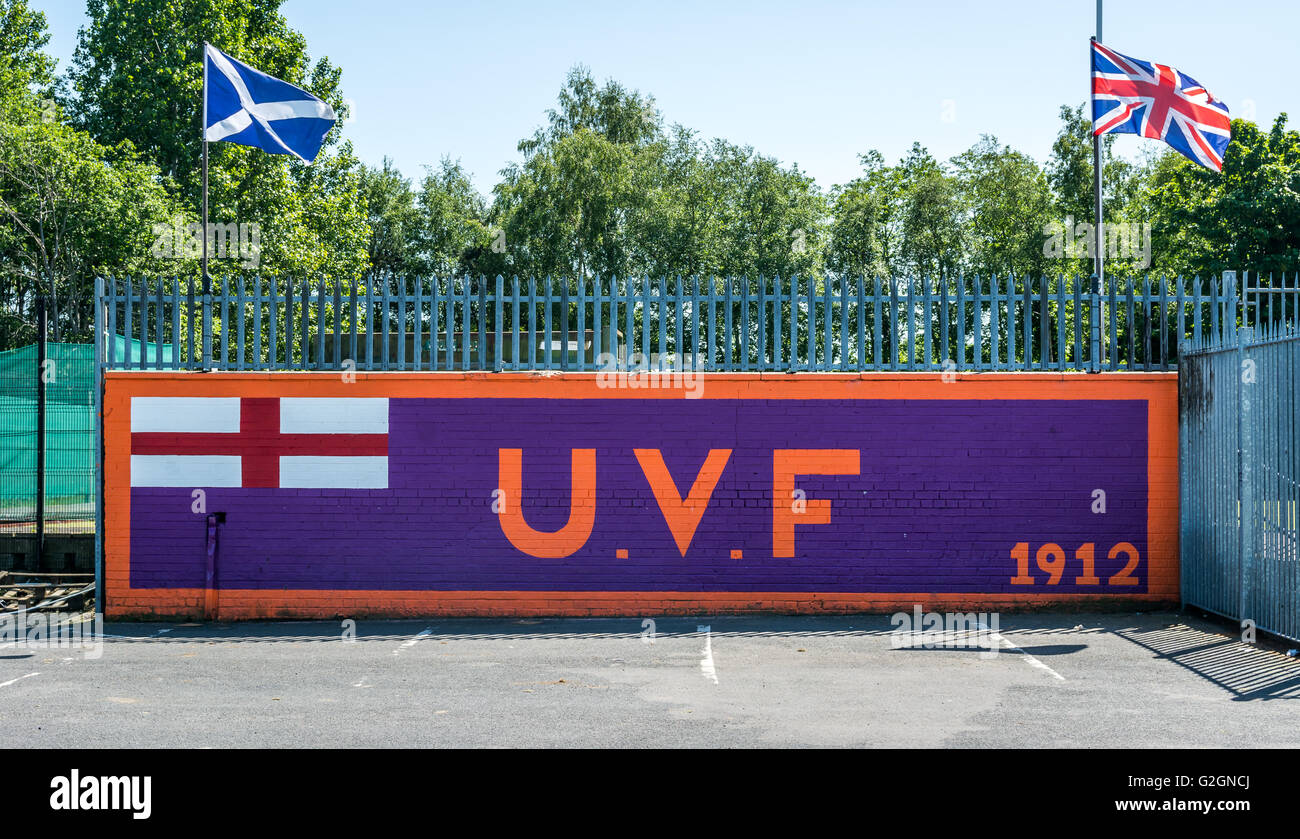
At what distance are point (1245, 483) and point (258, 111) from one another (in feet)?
36.9

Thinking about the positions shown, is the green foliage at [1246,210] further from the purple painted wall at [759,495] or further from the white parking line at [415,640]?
the white parking line at [415,640]

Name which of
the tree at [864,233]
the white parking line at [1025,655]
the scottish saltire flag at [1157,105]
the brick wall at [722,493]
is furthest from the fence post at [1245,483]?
the tree at [864,233]

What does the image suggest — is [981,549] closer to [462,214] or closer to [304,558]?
[304,558]

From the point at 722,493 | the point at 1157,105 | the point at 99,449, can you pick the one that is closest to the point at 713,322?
the point at 722,493

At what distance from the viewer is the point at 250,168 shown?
38.3m

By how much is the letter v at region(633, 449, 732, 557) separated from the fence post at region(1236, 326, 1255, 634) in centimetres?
478

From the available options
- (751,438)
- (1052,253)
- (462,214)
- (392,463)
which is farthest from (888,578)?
Result: (462,214)

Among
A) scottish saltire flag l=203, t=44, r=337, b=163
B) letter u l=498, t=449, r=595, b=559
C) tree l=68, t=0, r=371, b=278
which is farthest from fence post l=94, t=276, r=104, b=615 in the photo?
tree l=68, t=0, r=371, b=278

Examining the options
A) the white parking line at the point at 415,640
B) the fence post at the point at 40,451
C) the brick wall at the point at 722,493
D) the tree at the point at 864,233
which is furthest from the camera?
the tree at the point at 864,233

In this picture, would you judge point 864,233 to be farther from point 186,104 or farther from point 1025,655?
point 1025,655

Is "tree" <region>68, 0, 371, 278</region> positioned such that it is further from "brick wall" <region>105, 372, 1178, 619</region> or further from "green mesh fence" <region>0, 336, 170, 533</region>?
"brick wall" <region>105, 372, 1178, 619</region>

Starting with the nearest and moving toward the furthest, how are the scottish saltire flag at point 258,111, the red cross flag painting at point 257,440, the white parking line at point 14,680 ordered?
1. the white parking line at point 14,680
2. the red cross flag painting at point 257,440
3. the scottish saltire flag at point 258,111

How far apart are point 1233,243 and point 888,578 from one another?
85.8 ft

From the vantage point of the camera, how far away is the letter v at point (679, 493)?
12.0 m
